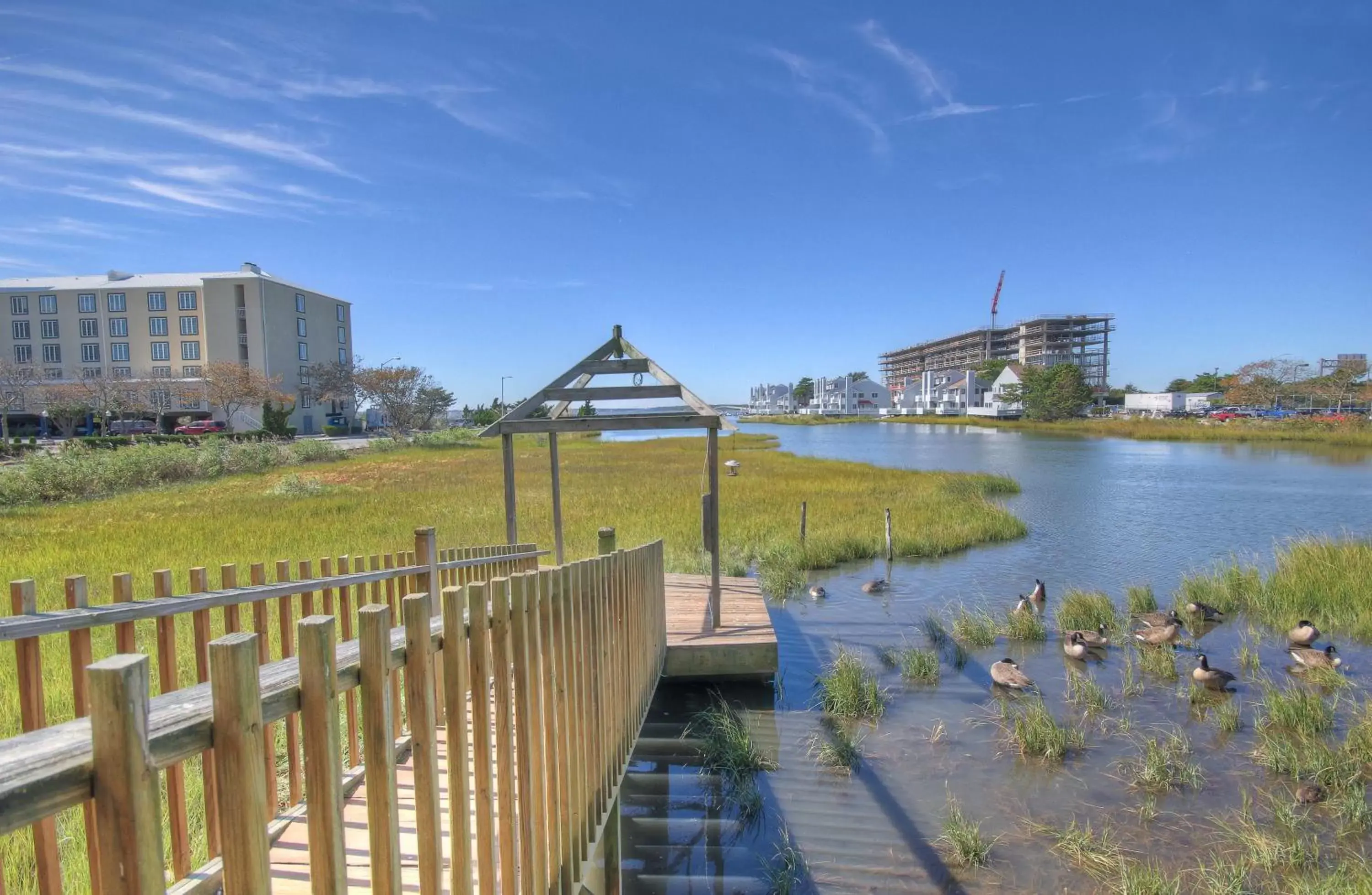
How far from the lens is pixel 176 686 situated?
3248 mm

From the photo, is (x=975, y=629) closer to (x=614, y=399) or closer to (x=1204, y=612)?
(x=1204, y=612)

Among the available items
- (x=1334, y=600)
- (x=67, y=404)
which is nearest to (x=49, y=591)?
(x=1334, y=600)

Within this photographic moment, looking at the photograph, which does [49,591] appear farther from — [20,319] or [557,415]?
[20,319]

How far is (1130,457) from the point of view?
41.2 metres

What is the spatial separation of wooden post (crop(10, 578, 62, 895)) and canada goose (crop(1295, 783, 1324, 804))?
24.7ft

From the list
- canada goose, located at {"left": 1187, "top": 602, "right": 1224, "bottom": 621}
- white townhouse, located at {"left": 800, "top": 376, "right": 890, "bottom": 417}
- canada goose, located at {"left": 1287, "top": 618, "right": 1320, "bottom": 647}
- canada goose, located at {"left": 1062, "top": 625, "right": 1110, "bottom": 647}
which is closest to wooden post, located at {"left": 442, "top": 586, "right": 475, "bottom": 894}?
canada goose, located at {"left": 1062, "top": 625, "right": 1110, "bottom": 647}

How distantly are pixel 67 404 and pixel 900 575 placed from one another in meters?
61.3

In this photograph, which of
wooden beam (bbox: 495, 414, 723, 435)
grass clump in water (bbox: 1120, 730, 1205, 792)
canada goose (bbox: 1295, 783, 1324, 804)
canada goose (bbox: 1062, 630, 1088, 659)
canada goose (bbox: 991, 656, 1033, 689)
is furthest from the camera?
canada goose (bbox: 1062, 630, 1088, 659)

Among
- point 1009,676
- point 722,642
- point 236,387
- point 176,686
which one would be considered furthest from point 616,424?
point 236,387

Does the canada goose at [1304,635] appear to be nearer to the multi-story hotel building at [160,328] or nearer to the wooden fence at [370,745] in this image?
the wooden fence at [370,745]

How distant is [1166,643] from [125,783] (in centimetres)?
1061

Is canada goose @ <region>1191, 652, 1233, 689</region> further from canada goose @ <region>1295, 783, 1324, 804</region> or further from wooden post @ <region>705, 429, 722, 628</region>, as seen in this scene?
wooden post @ <region>705, 429, 722, 628</region>

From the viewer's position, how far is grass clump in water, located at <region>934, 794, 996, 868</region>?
185 inches

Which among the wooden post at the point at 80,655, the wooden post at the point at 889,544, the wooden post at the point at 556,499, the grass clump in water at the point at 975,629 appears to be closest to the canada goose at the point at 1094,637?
the grass clump in water at the point at 975,629
